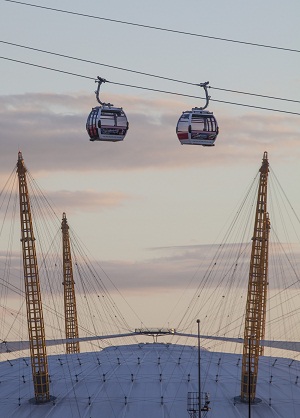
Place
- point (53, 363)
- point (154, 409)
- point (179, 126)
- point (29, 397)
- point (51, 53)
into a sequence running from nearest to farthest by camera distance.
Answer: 1. point (51, 53)
2. point (179, 126)
3. point (154, 409)
4. point (29, 397)
5. point (53, 363)

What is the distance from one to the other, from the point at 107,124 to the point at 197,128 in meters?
7.66

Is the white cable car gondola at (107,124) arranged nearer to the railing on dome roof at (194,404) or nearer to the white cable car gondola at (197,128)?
the white cable car gondola at (197,128)

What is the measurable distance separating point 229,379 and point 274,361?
1621 centimetres

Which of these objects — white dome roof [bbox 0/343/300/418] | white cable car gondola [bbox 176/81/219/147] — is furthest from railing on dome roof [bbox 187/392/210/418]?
white cable car gondola [bbox 176/81/219/147]

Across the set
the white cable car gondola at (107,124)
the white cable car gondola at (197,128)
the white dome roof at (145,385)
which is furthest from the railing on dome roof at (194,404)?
Result: the white cable car gondola at (107,124)

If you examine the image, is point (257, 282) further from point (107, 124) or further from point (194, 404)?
point (107, 124)

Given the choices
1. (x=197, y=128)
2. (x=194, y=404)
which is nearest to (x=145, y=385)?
(x=194, y=404)

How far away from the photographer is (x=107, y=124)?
107 meters

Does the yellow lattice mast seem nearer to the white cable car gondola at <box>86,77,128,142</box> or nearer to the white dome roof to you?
the white dome roof

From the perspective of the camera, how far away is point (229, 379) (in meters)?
173

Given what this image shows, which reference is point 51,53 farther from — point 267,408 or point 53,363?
point 53,363

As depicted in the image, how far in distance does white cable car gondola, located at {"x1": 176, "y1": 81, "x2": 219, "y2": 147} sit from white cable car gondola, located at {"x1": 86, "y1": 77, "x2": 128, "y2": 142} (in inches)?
188

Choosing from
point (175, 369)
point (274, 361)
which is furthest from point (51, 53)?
point (274, 361)

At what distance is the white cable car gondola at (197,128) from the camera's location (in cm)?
10838
